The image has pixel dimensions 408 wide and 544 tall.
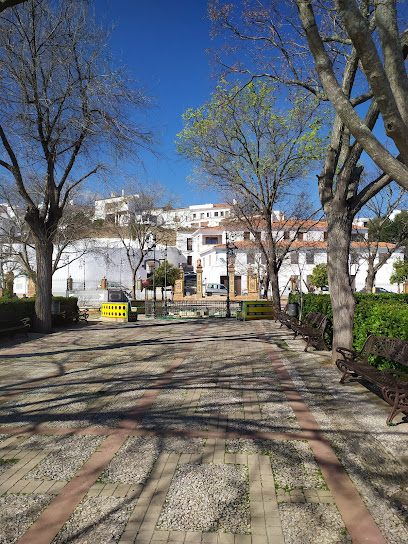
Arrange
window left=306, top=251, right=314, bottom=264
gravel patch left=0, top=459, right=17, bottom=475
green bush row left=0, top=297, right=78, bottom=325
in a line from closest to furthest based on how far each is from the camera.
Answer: gravel patch left=0, top=459, right=17, bottom=475, green bush row left=0, top=297, right=78, bottom=325, window left=306, top=251, right=314, bottom=264

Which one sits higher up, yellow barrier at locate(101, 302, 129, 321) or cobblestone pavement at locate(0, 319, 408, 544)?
yellow barrier at locate(101, 302, 129, 321)

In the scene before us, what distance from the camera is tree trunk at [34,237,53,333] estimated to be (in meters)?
13.7

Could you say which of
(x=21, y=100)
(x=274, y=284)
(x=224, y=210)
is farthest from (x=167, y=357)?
(x=224, y=210)

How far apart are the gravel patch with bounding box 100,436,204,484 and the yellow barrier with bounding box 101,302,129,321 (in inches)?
635

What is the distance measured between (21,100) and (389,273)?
46.0m

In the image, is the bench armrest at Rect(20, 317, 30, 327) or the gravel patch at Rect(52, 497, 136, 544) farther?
the bench armrest at Rect(20, 317, 30, 327)

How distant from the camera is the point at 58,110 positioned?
1162 cm

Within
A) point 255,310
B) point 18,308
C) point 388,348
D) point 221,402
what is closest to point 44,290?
point 18,308

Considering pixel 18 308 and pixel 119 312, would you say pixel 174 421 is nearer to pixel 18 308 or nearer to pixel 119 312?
pixel 18 308

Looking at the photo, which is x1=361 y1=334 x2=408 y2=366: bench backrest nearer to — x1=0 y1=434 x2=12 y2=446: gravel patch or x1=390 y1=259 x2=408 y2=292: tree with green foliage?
x1=0 y1=434 x2=12 y2=446: gravel patch

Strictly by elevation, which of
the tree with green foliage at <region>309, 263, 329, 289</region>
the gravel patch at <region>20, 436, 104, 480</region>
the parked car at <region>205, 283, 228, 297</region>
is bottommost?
the gravel patch at <region>20, 436, 104, 480</region>

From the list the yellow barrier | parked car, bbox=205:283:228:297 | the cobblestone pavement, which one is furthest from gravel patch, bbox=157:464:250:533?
parked car, bbox=205:283:228:297

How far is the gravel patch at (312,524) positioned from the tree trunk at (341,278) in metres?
5.45

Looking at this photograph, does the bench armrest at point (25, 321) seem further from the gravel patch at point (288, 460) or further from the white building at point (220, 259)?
the white building at point (220, 259)
